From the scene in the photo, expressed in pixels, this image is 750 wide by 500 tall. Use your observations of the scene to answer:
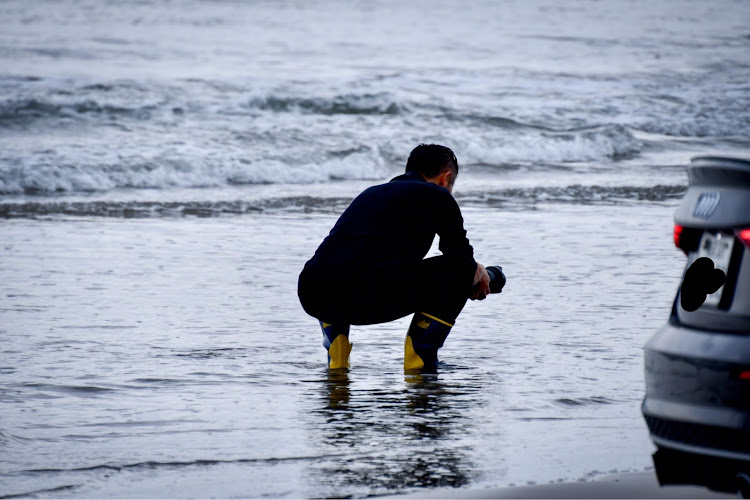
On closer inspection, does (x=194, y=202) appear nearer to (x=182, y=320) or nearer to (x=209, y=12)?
(x=182, y=320)

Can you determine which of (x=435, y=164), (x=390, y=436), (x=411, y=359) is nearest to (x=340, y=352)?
(x=411, y=359)

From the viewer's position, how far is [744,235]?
3.09 m

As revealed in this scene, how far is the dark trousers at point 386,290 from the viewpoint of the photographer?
18.5ft

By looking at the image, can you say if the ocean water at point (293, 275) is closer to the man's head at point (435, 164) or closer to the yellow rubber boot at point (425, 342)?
the yellow rubber boot at point (425, 342)

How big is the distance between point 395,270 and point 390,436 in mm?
1332

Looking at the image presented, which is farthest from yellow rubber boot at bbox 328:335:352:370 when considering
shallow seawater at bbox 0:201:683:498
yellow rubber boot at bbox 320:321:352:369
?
shallow seawater at bbox 0:201:683:498

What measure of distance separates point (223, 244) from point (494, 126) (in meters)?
13.3

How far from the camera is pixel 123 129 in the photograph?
2125cm

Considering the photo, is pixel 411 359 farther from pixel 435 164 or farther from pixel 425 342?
pixel 435 164

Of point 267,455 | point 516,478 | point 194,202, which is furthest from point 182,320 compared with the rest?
point 194,202

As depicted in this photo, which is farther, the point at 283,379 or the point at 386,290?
the point at 386,290

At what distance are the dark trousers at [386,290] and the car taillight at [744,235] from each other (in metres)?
2.64

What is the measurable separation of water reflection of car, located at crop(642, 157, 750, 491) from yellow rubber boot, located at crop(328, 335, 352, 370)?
8.17 ft

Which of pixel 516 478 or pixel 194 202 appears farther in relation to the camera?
pixel 194 202
